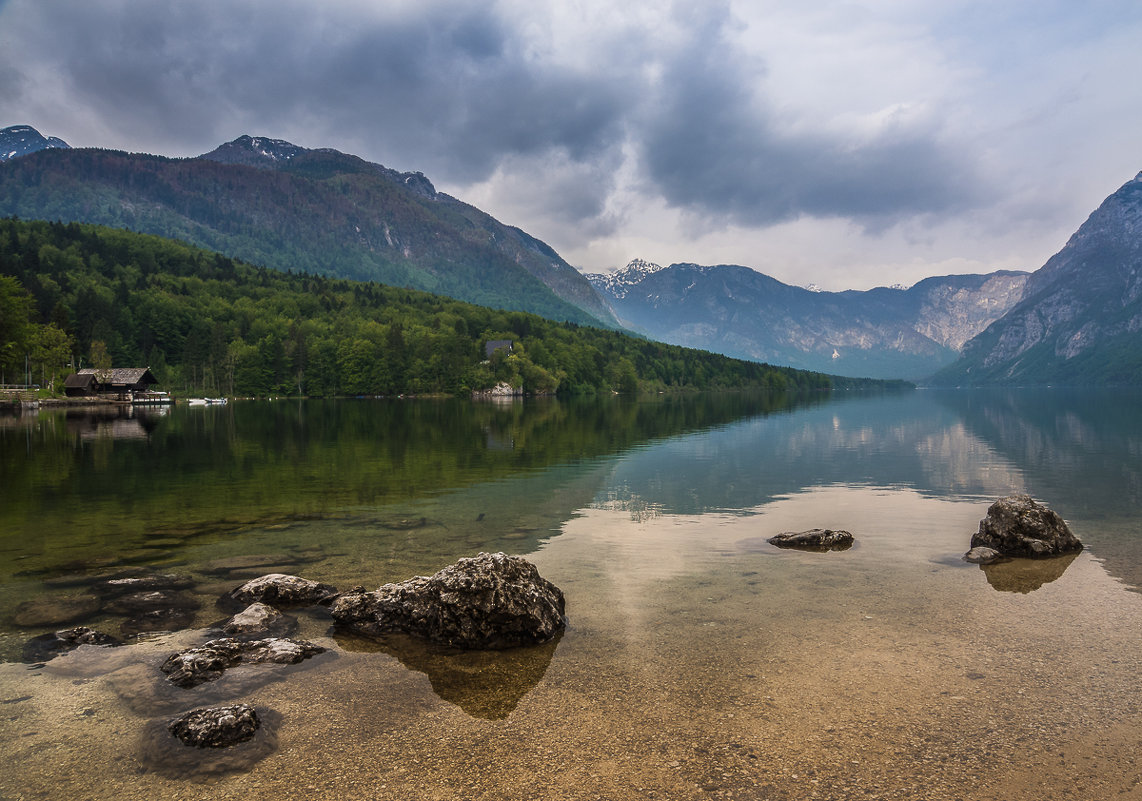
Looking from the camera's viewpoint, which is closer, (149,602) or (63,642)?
(63,642)

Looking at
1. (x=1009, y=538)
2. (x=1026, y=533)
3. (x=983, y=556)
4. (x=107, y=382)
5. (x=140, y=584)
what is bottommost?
(x=140, y=584)

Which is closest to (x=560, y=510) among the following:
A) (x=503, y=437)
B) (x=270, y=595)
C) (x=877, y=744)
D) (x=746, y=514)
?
(x=746, y=514)

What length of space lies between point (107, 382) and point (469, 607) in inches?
7973

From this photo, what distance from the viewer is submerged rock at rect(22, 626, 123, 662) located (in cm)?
1340

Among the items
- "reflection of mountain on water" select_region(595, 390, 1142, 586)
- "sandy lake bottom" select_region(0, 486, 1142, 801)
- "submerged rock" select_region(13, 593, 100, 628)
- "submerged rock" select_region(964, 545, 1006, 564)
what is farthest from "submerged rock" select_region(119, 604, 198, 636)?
"submerged rock" select_region(964, 545, 1006, 564)

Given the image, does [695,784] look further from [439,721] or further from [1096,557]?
[1096,557]

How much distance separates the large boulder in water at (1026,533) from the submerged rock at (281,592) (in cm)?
2239

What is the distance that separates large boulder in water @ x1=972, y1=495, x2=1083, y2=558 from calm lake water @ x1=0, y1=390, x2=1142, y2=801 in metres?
0.81

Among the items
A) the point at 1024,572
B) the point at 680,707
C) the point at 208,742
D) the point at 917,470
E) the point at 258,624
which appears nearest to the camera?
the point at 208,742

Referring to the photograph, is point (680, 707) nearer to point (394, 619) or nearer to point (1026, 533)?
point (394, 619)

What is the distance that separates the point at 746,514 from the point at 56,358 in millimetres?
194229

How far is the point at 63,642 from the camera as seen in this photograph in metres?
13.9

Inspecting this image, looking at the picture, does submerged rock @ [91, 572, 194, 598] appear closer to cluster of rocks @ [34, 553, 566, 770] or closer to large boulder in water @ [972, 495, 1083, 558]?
cluster of rocks @ [34, 553, 566, 770]

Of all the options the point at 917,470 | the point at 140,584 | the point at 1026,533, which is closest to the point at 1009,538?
the point at 1026,533
